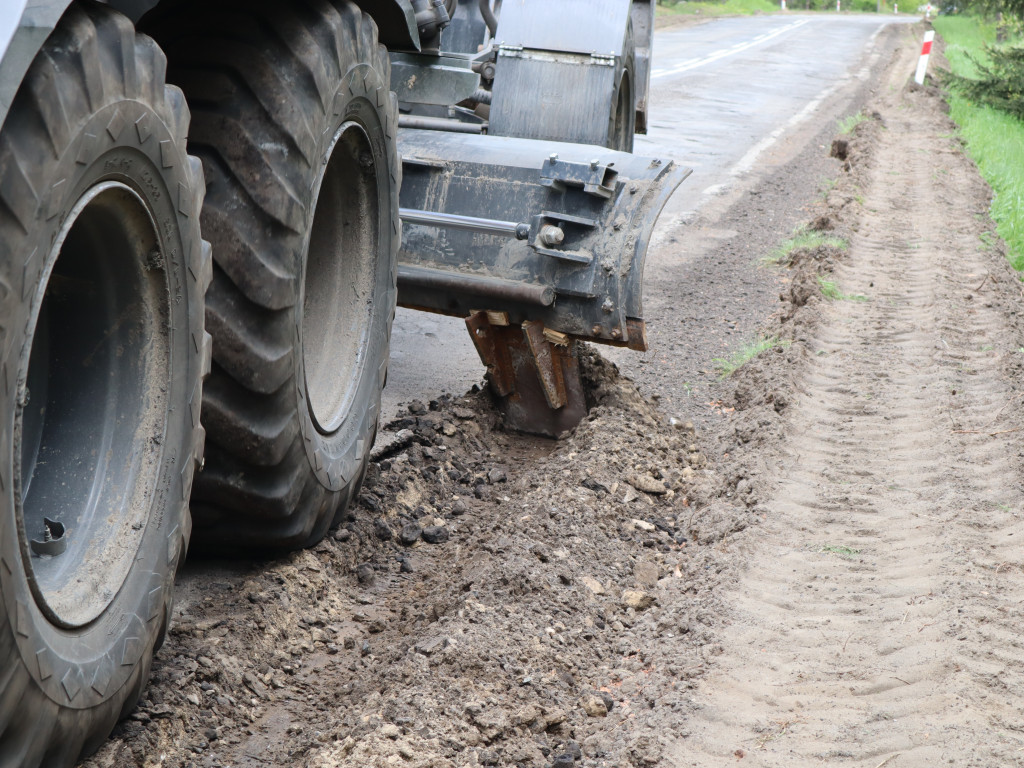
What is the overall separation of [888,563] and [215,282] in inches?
88.1

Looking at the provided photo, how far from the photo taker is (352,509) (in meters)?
3.58

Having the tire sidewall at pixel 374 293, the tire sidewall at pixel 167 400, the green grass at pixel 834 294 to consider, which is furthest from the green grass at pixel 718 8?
the tire sidewall at pixel 167 400

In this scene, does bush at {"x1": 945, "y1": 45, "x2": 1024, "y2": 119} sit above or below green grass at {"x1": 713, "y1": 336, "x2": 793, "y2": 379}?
above

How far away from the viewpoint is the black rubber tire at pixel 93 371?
164cm

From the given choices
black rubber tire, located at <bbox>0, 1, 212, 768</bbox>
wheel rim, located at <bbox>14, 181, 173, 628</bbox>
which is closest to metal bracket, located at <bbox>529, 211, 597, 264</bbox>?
black rubber tire, located at <bbox>0, 1, 212, 768</bbox>

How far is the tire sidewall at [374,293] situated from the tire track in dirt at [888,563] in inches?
48.1

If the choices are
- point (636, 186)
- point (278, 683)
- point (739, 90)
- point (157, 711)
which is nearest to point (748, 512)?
point (636, 186)

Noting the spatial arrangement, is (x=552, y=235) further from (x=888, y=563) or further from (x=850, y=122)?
(x=850, y=122)

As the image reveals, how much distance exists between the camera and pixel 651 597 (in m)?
3.22

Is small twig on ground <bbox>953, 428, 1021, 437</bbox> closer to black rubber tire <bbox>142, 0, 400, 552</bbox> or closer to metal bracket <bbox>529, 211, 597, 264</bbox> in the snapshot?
metal bracket <bbox>529, 211, 597, 264</bbox>

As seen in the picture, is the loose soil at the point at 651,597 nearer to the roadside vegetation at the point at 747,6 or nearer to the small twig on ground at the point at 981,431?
the small twig on ground at the point at 981,431

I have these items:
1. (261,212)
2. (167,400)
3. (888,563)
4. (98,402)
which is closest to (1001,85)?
(888,563)

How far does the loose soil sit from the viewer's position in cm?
248

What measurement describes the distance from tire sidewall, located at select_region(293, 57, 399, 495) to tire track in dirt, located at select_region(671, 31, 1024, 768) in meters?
1.22
